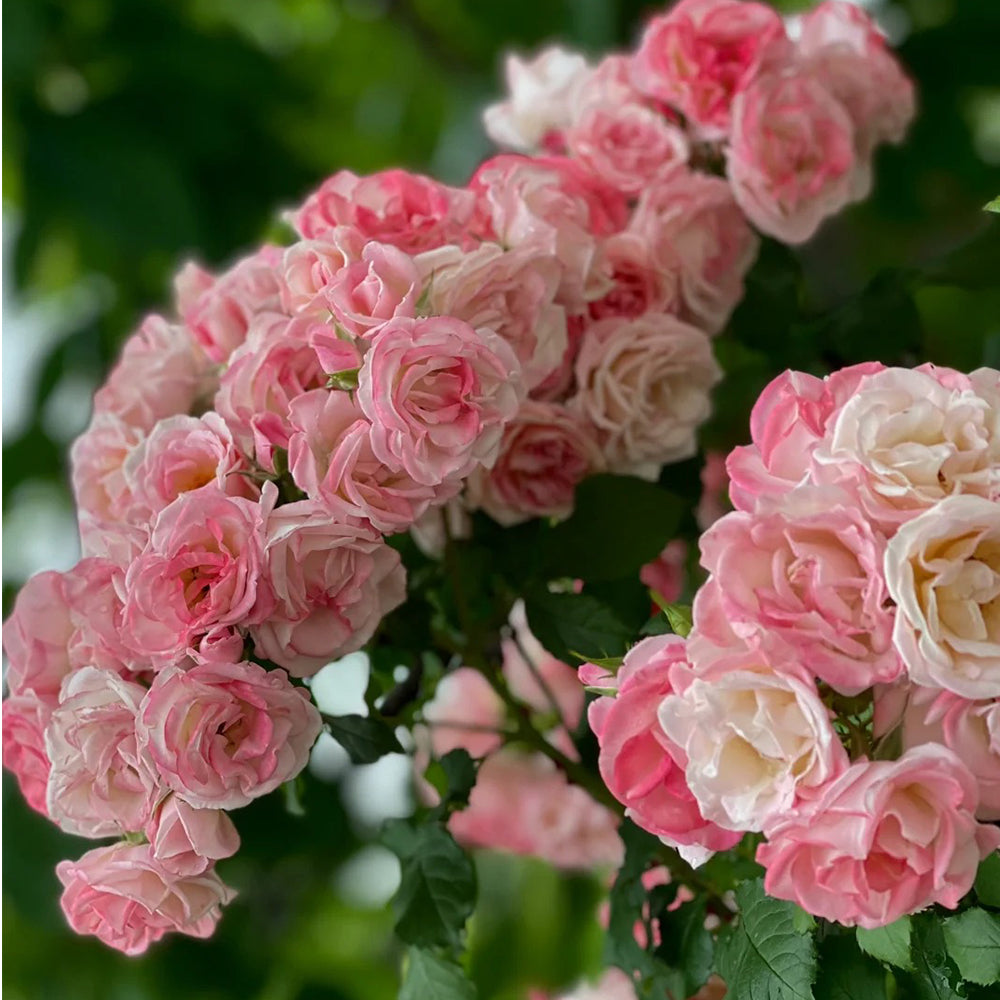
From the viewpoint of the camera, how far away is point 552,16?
1414 mm

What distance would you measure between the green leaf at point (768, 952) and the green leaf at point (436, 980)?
0.14 m

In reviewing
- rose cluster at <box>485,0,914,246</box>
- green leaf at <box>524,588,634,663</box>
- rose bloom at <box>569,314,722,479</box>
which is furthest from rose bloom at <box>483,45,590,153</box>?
green leaf at <box>524,588,634,663</box>

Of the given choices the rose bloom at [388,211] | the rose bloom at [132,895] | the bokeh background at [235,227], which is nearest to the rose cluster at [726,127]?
the rose bloom at [388,211]

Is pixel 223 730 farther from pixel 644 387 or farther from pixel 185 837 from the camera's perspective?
pixel 644 387

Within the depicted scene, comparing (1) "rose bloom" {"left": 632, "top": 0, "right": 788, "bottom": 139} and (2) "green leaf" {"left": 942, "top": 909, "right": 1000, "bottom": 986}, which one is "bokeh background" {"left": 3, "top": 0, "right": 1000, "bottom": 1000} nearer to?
(1) "rose bloom" {"left": 632, "top": 0, "right": 788, "bottom": 139}

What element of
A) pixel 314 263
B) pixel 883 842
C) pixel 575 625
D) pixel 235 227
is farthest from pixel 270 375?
pixel 235 227

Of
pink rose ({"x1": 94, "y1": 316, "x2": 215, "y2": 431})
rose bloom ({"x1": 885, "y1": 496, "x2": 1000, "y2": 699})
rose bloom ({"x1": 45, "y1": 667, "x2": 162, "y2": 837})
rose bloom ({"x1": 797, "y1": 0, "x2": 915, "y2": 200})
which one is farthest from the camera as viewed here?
rose bloom ({"x1": 797, "y1": 0, "x2": 915, "y2": 200})

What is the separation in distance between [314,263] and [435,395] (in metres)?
0.09

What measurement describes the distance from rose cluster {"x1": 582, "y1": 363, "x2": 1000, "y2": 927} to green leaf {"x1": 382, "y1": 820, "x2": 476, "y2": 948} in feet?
0.55

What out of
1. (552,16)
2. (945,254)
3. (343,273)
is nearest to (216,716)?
(343,273)

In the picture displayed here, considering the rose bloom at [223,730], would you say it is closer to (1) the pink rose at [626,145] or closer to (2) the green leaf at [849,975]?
(2) the green leaf at [849,975]

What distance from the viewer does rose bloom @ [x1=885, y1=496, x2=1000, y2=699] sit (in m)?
0.34

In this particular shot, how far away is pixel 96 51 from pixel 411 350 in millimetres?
1026

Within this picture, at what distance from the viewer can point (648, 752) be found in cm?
38
